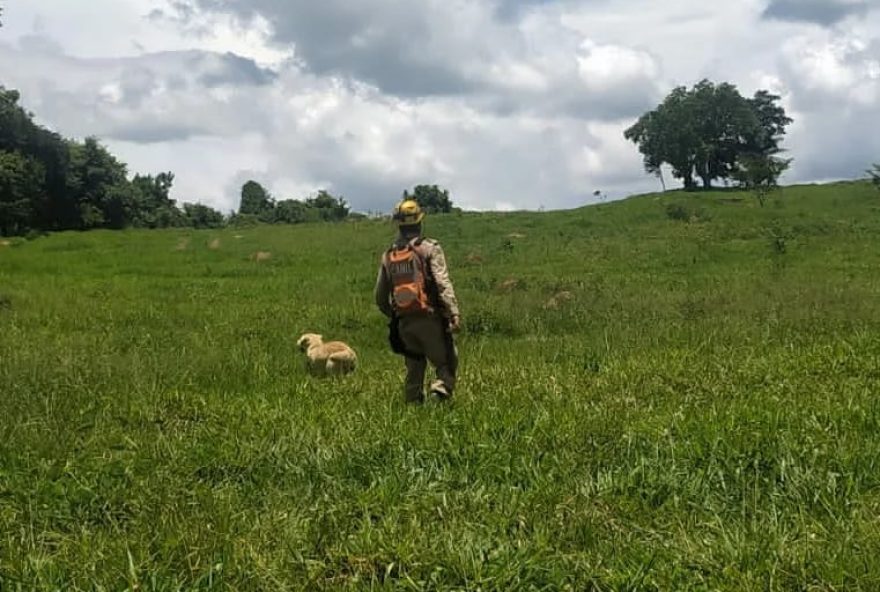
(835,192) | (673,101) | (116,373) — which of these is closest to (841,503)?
(116,373)

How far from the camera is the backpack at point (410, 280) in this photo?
7512 mm

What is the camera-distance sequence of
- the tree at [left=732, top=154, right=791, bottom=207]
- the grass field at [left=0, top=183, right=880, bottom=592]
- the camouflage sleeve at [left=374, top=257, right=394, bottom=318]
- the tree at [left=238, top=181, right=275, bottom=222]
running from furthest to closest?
the tree at [left=238, top=181, right=275, bottom=222] → the tree at [left=732, top=154, right=791, bottom=207] → the camouflage sleeve at [left=374, top=257, right=394, bottom=318] → the grass field at [left=0, top=183, right=880, bottom=592]

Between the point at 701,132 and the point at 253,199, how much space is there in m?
56.5

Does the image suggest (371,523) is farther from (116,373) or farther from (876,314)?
(876,314)

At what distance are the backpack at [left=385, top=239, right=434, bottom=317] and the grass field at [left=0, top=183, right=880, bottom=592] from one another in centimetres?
91

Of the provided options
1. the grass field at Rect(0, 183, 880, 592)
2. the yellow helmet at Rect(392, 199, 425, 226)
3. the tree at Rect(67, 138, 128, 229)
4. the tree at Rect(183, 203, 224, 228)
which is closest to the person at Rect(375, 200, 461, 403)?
the yellow helmet at Rect(392, 199, 425, 226)

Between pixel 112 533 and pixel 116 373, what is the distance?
5005 millimetres

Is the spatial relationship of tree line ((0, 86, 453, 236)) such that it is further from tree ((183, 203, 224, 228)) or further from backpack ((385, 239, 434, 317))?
backpack ((385, 239, 434, 317))

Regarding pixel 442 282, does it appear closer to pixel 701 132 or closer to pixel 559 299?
pixel 559 299

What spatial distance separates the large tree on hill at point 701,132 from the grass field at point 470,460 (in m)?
61.2

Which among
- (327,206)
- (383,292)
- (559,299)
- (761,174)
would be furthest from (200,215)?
(383,292)

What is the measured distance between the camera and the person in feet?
24.7

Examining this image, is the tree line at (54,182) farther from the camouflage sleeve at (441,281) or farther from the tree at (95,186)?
the camouflage sleeve at (441,281)

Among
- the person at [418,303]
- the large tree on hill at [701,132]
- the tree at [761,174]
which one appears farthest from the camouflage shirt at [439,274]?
the large tree on hill at [701,132]
